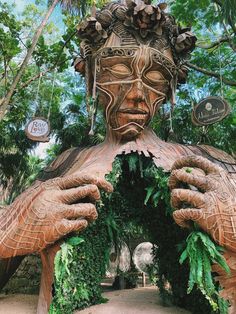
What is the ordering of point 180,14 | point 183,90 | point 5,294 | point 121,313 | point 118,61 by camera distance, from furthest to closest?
point 183,90, point 180,14, point 5,294, point 118,61, point 121,313

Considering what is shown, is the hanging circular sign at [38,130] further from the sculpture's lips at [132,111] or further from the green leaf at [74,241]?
the green leaf at [74,241]

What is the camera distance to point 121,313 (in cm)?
406

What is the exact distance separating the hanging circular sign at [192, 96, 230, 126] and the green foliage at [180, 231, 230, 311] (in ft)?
5.97

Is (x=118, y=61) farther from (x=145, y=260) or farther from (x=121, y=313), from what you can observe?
(x=145, y=260)

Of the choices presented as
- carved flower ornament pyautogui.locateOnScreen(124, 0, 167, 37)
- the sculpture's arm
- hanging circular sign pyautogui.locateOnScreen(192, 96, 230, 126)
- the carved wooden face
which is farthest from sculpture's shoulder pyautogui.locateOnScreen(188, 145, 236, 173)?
carved flower ornament pyautogui.locateOnScreen(124, 0, 167, 37)

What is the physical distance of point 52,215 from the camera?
3.50 meters

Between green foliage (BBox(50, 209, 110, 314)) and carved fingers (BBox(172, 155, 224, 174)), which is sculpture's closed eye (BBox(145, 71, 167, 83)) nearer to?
carved fingers (BBox(172, 155, 224, 174))

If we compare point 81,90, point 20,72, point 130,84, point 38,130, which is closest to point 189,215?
point 130,84

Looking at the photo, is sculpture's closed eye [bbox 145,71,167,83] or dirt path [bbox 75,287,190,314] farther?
sculpture's closed eye [bbox 145,71,167,83]

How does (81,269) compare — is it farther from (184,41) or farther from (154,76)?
(184,41)

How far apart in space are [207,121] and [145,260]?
20.0ft

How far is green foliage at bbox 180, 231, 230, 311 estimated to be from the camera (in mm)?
3146

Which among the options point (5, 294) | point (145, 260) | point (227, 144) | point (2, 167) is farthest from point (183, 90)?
point (5, 294)

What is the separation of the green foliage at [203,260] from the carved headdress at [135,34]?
2380 millimetres
